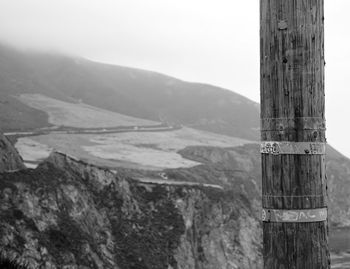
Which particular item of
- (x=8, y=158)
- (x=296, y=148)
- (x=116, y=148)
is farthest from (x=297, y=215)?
(x=116, y=148)

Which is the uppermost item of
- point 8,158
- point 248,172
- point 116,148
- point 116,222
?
point 8,158

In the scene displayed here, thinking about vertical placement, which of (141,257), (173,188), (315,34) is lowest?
(141,257)

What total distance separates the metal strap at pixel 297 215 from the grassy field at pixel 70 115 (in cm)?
13982

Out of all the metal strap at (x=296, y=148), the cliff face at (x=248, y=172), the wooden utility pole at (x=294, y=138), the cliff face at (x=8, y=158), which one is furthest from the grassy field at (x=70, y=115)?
the metal strap at (x=296, y=148)

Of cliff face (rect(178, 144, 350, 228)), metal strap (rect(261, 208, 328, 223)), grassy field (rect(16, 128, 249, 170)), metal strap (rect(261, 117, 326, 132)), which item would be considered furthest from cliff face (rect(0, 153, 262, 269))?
metal strap (rect(261, 117, 326, 132))

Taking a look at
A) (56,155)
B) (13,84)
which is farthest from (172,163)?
(13,84)

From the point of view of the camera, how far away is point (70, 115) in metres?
160

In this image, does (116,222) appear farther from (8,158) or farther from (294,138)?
(294,138)

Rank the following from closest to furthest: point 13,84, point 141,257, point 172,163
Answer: point 141,257, point 172,163, point 13,84

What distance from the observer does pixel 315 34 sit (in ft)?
16.6

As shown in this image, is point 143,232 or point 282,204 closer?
point 282,204

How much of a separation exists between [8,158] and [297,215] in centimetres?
5158

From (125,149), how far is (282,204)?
10775cm

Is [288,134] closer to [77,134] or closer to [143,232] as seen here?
[143,232]
